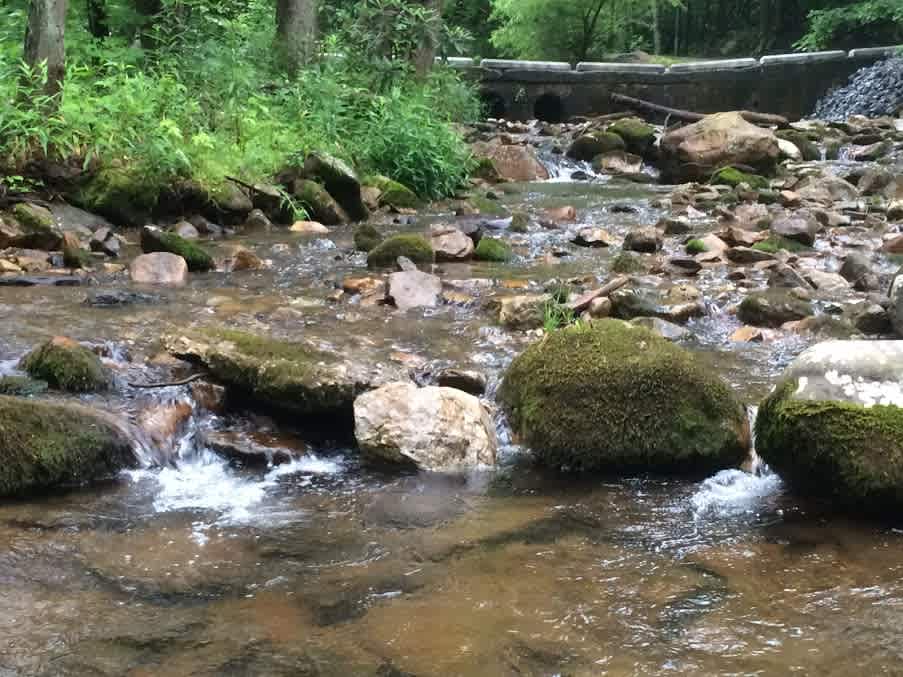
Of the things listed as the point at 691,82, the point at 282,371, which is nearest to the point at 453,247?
the point at 282,371

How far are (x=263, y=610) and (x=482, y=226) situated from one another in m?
7.29

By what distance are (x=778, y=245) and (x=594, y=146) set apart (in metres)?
7.92

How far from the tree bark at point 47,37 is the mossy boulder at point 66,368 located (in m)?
4.74

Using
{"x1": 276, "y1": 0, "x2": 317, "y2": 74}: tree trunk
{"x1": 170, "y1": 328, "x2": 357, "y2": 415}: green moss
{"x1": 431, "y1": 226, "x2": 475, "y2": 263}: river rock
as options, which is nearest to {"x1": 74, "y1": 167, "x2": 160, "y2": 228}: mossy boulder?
{"x1": 431, "y1": 226, "x2": 475, "y2": 263}: river rock

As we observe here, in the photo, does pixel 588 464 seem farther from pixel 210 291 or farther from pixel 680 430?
pixel 210 291

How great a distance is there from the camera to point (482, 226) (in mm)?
9625

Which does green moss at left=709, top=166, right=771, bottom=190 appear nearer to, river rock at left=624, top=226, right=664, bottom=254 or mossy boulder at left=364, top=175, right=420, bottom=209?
river rock at left=624, top=226, right=664, bottom=254

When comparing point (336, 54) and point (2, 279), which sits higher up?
point (336, 54)

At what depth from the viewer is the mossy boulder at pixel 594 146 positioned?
16.1 metres

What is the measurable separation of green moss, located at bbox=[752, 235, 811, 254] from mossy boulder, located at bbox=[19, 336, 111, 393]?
19.6 feet

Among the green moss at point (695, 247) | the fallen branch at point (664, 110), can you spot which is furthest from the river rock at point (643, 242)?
the fallen branch at point (664, 110)

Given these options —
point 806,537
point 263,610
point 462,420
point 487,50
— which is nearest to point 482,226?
point 462,420

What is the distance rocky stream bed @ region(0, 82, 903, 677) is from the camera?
2.53m

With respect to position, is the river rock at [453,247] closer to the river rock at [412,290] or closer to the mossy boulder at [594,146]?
the river rock at [412,290]
